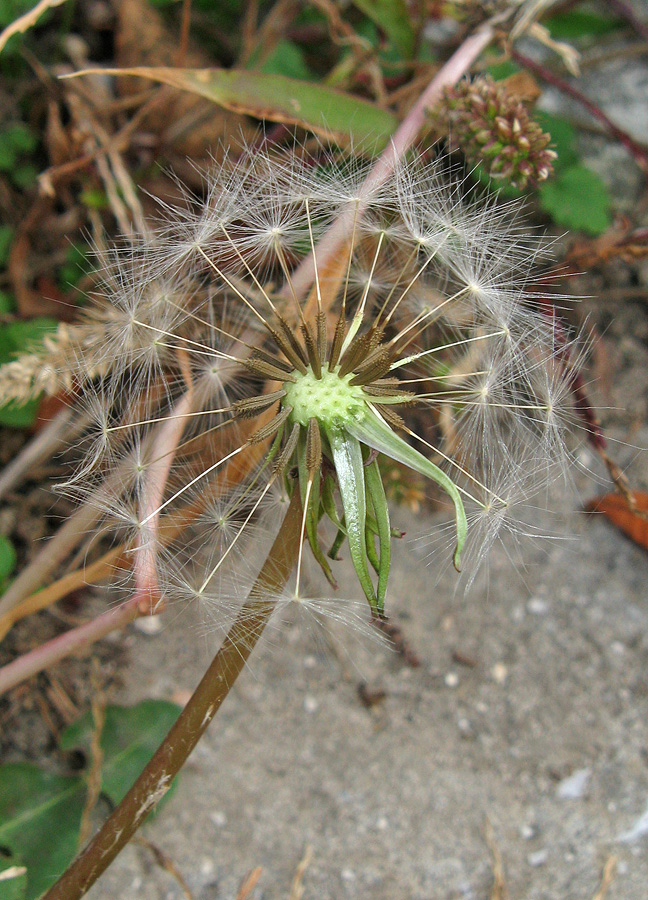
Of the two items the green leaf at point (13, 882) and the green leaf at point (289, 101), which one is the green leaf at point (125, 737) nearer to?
the green leaf at point (13, 882)

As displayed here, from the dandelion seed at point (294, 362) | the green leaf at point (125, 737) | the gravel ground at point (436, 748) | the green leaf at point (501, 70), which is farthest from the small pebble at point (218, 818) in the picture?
the green leaf at point (501, 70)

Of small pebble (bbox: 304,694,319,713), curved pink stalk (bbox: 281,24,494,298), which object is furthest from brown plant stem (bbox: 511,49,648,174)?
small pebble (bbox: 304,694,319,713)

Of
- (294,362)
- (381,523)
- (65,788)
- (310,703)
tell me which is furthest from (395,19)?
(65,788)

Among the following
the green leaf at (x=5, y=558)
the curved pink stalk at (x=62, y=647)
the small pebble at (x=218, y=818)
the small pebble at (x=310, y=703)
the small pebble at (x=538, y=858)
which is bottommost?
the small pebble at (x=218, y=818)

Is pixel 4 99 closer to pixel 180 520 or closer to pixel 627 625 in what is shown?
pixel 180 520

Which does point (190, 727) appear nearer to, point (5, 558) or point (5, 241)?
point (5, 558)

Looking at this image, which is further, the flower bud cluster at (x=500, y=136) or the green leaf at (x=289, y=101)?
the green leaf at (x=289, y=101)

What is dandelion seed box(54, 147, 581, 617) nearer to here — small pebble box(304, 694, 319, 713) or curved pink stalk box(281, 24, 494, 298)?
curved pink stalk box(281, 24, 494, 298)

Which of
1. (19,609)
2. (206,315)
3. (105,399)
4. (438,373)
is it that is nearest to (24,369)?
(105,399)
